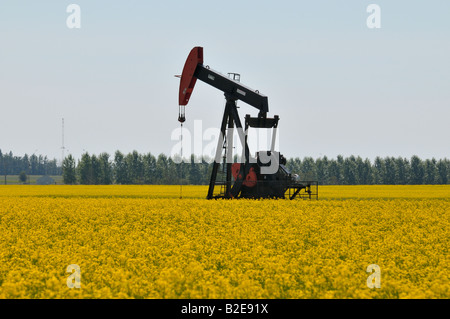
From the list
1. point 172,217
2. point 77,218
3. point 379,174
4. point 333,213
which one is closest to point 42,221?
point 77,218

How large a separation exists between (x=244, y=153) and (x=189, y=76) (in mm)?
6195

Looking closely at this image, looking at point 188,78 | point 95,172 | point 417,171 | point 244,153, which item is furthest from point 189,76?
point 417,171

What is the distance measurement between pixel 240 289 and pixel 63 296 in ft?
9.38

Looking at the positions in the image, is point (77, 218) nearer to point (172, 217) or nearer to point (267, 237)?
point (172, 217)

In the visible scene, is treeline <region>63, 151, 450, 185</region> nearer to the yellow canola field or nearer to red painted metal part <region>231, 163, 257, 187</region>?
red painted metal part <region>231, 163, 257, 187</region>

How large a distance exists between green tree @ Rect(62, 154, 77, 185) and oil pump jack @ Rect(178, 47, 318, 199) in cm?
13298

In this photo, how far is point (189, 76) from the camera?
35594mm

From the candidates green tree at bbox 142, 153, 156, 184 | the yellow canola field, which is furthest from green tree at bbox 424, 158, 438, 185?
the yellow canola field

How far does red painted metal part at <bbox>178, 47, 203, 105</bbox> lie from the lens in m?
34.9

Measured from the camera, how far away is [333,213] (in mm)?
24406

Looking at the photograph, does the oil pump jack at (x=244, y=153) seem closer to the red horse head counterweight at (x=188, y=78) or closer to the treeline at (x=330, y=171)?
the red horse head counterweight at (x=188, y=78)

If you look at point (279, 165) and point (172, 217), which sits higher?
point (279, 165)
